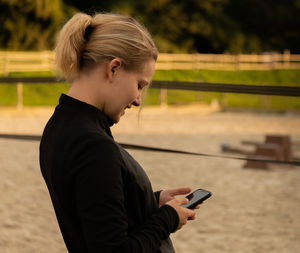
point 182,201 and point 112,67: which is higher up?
point 112,67

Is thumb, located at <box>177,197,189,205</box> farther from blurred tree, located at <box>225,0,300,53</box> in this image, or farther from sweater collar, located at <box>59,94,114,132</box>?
blurred tree, located at <box>225,0,300,53</box>

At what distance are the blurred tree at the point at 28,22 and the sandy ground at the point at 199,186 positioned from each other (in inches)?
515

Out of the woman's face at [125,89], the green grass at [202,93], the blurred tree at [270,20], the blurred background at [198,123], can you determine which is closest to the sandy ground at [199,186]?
the blurred background at [198,123]

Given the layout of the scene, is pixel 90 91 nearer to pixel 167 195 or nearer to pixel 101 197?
pixel 101 197

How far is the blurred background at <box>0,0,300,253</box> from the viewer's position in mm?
4281

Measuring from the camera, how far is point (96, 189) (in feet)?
3.64

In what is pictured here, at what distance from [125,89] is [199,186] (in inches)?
191

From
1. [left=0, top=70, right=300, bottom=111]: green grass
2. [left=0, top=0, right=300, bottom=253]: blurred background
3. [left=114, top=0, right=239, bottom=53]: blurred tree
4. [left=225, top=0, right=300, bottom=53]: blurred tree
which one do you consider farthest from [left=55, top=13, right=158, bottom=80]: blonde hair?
[left=225, top=0, right=300, bottom=53]: blurred tree

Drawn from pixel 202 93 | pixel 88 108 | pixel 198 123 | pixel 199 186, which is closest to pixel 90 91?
pixel 88 108

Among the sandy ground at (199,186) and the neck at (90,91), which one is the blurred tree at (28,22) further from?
the neck at (90,91)

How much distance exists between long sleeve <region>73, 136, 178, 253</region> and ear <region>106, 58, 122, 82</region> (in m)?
0.15

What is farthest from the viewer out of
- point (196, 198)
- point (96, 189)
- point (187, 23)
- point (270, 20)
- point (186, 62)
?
point (270, 20)

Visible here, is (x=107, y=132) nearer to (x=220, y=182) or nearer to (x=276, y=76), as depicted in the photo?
(x=220, y=182)

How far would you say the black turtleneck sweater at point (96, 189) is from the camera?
1.11m
